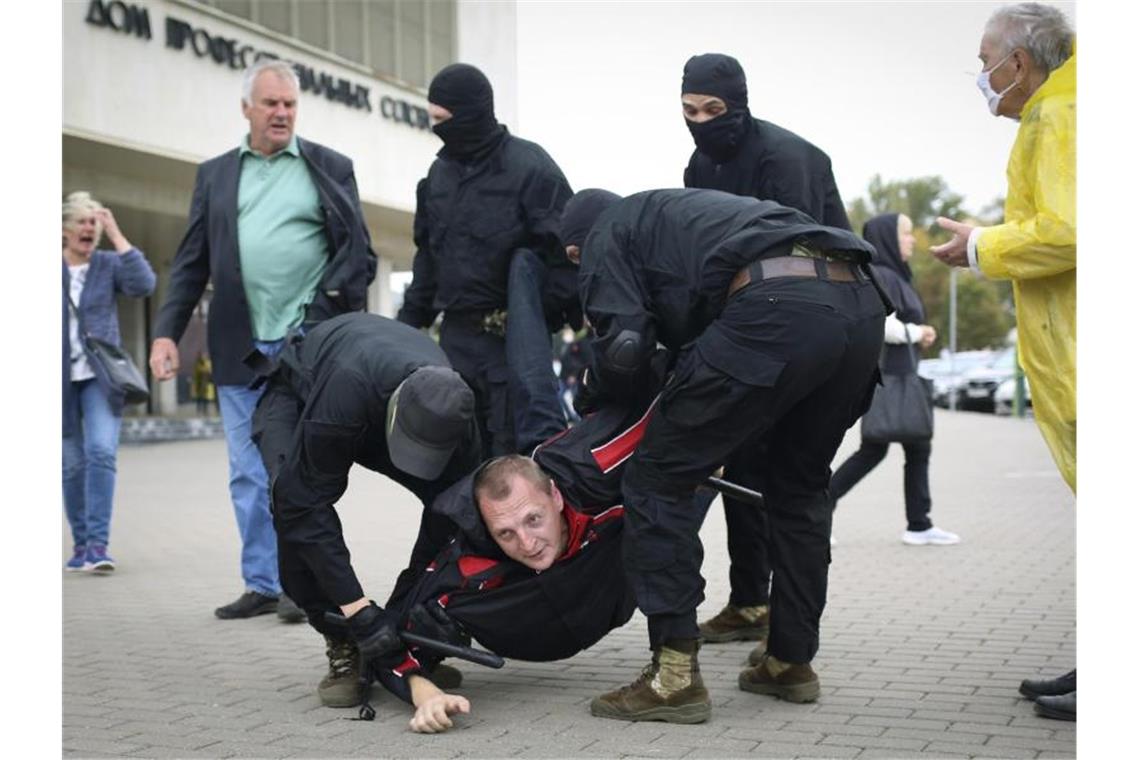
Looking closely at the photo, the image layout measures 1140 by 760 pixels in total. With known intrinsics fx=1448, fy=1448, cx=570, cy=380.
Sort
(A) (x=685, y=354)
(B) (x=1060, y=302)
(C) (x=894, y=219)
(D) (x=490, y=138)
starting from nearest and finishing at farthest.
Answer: (B) (x=1060, y=302) < (A) (x=685, y=354) < (D) (x=490, y=138) < (C) (x=894, y=219)

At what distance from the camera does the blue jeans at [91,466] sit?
24.9 feet

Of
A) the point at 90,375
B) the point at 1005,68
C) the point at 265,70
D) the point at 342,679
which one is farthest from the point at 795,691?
the point at 90,375

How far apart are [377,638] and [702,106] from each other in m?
1.99

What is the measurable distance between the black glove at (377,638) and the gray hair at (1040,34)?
2.37 m

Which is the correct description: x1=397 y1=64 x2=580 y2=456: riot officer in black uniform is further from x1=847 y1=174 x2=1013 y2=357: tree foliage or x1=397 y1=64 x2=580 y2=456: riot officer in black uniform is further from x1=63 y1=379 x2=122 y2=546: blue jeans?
x1=847 y1=174 x2=1013 y2=357: tree foliage

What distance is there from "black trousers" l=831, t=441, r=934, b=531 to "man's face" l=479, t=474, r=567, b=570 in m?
3.97

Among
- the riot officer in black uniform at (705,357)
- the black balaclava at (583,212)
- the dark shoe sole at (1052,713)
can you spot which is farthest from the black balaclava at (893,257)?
the dark shoe sole at (1052,713)

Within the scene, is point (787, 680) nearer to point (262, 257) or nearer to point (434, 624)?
point (434, 624)

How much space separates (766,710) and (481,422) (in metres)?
1.92

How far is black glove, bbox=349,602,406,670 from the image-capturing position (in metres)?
4.13

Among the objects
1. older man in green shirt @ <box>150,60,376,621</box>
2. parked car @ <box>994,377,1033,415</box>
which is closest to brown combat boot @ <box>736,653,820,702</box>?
older man in green shirt @ <box>150,60,376,621</box>
